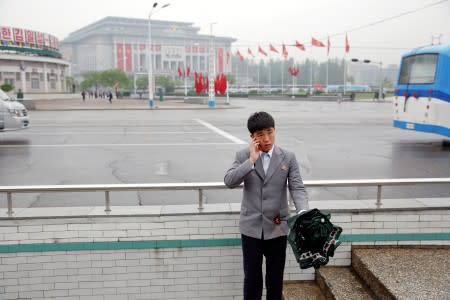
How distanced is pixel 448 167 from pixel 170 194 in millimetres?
6268

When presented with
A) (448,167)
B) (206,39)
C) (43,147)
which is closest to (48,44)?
(43,147)

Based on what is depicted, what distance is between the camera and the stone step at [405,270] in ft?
11.7

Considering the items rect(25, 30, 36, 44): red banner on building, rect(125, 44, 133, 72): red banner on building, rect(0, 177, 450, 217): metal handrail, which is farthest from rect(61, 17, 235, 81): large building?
rect(0, 177, 450, 217): metal handrail

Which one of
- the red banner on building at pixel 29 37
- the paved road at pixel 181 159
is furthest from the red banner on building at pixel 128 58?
the paved road at pixel 181 159

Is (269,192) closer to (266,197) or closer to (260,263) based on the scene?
(266,197)

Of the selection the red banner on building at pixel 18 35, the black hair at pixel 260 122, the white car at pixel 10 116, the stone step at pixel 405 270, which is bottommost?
the stone step at pixel 405 270

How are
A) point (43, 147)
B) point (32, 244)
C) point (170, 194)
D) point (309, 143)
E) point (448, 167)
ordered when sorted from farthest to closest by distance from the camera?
point (309, 143) < point (43, 147) < point (448, 167) < point (170, 194) < point (32, 244)

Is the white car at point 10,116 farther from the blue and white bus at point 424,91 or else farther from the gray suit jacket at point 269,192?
the blue and white bus at point 424,91

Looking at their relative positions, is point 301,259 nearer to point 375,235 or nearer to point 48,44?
point 375,235

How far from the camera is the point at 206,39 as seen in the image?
482ft

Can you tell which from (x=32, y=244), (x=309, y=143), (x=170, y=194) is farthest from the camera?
(x=309, y=143)

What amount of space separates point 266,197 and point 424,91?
1034 centimetres

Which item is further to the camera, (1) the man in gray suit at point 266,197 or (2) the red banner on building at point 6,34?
(2) the red banner on building at point 6,34

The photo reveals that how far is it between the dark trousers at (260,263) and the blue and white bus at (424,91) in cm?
963
